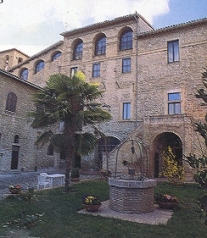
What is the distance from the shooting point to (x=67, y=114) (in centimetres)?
1092

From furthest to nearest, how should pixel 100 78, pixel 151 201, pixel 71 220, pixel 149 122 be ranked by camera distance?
pixel 100 78 → pixel 149 122 → pixel 151 201 → pixel 71 220

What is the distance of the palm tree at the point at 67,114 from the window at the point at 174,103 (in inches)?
389

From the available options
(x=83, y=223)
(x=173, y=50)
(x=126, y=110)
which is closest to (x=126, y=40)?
(x=173, y=50)

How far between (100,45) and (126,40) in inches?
114

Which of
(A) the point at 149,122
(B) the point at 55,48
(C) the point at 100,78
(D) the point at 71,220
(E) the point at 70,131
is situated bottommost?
(D) the point at 71,220

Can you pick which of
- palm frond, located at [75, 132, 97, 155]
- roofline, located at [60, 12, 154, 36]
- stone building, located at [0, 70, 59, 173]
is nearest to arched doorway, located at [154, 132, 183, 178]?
palm frond, located at [75, 132, 97, 155]

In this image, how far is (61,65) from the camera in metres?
25.5

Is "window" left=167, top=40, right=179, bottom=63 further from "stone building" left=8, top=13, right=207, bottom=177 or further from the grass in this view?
the grass

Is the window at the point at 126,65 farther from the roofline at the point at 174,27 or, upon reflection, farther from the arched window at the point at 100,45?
the arched window at the point at 100,45

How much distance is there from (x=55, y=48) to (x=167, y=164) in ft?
63.1

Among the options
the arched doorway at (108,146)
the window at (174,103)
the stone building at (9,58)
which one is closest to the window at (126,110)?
the arched doorway at (108,146)

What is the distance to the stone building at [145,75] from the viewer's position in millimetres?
17078

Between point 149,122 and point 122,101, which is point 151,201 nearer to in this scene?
point 149,122

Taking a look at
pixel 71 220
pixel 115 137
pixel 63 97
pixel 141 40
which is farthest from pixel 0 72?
pixel 71 220
